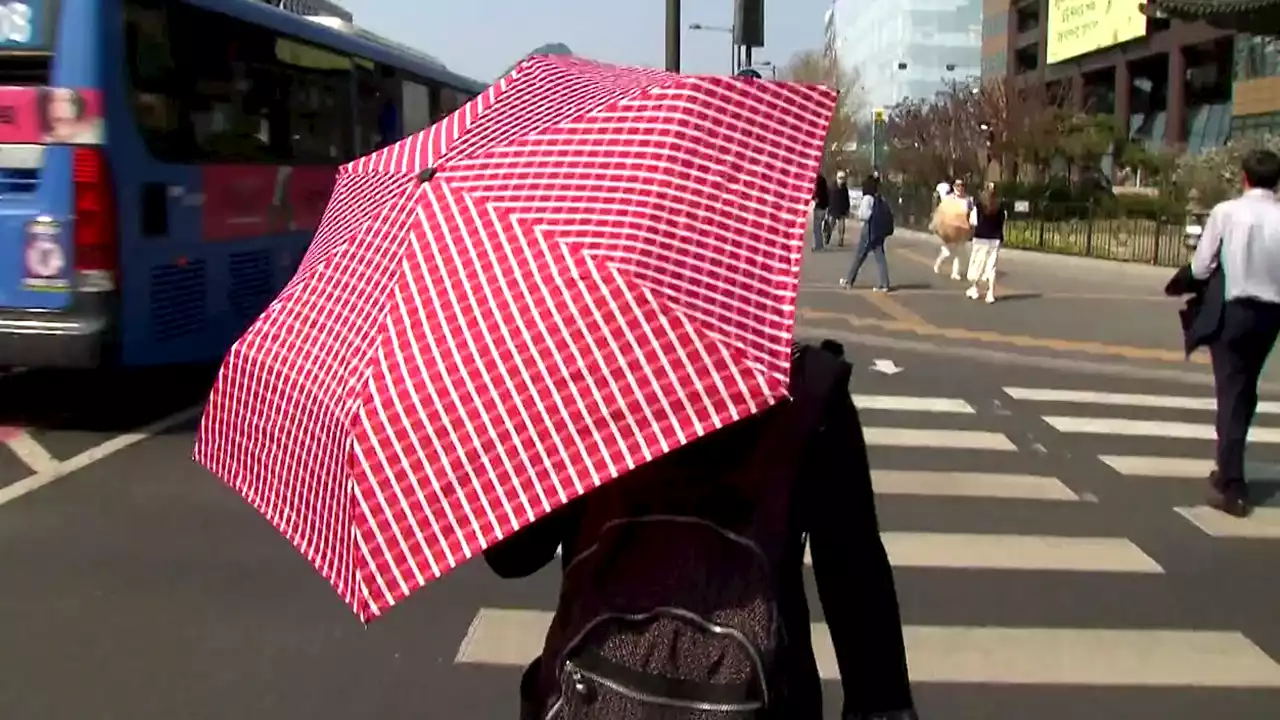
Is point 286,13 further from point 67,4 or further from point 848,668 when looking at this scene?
point 848,668

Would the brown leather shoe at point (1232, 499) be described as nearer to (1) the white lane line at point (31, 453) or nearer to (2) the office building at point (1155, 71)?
(1) the white lane line at point (31, 453)

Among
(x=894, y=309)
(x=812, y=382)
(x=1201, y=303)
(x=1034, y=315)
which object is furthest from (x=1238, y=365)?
(x=894, y=309)

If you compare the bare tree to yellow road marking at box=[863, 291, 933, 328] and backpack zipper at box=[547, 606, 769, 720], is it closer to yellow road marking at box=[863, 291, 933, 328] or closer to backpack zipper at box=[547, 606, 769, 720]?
yellow road marking at box=[863, 291, 933, 328]

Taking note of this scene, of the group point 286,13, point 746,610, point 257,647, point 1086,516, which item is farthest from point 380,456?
point 286,13

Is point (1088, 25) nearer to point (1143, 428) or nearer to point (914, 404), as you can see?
point (914, 404)

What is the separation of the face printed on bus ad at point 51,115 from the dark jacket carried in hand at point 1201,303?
6671 mm

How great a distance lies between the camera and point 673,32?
13.5 metres

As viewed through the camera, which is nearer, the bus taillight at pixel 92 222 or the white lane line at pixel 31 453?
the white lane line at pixel 31 453

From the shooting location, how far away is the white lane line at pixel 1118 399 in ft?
36.0

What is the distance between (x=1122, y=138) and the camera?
5000 centimetres

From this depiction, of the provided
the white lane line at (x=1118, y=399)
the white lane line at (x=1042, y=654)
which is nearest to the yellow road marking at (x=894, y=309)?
the white lane line at (x=1118, y=399)

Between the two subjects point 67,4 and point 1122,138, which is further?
point 1122,138

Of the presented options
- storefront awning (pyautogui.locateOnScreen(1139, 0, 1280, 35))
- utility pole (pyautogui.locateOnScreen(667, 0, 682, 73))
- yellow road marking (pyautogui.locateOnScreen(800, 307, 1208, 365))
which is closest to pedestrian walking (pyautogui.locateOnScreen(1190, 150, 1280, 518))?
yellow road marking (pyautogui.locateOnScreen(800, 307, 1208, 365))

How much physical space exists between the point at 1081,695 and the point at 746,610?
333cm
